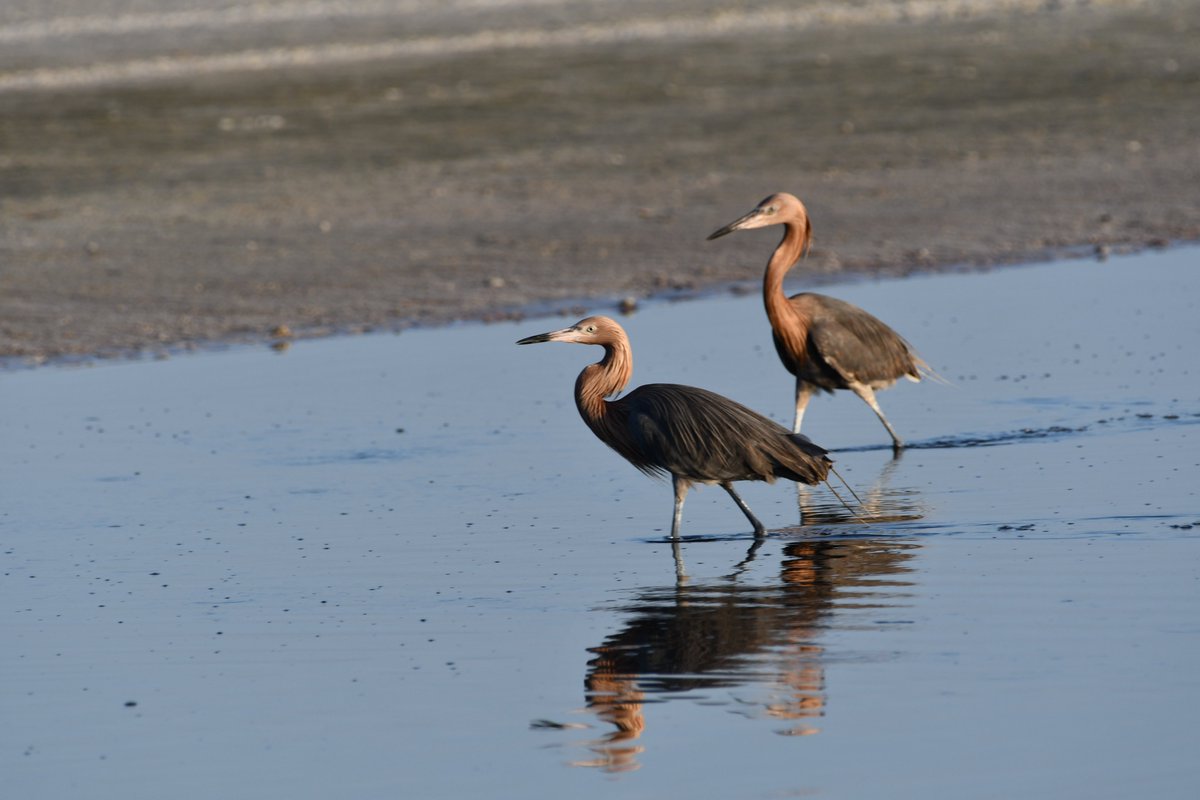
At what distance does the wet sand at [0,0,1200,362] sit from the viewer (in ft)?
50.2

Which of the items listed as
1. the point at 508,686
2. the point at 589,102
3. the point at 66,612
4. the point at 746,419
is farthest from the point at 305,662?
the point at 589,102

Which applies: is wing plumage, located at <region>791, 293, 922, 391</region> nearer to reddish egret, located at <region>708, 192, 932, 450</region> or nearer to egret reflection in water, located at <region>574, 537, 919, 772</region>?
reddish egret, located at <region>708, 192, 932, 450</region>

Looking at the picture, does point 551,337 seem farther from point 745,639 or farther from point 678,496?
point 745,639

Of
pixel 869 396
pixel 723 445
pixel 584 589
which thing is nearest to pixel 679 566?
pixel 584 589

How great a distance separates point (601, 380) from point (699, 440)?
70 cm

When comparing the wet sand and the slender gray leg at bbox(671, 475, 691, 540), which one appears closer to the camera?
the slender gray leg at bbox(671, 475, 691, 540)

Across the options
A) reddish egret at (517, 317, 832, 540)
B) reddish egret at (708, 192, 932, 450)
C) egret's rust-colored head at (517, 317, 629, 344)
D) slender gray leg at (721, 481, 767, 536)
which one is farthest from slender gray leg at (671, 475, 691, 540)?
reddish egret at (708, 192, 932, 450)

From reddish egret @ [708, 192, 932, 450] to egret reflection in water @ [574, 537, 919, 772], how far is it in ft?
7.34

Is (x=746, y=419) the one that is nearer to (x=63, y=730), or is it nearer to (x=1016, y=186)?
(x=63, y=730)

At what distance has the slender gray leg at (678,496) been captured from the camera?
840 cm

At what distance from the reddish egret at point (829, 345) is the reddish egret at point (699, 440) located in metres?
1.74

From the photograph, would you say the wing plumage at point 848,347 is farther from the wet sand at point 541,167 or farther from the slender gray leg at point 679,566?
the wet sand at point 541,167

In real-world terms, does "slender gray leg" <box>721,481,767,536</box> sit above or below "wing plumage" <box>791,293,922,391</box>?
below

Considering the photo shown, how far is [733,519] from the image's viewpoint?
891 centimetres
